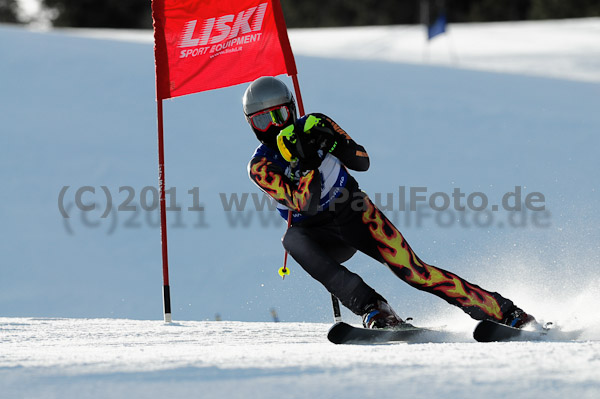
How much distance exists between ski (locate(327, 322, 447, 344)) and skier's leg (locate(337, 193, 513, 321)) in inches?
7.8

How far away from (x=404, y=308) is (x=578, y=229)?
2.08 meters

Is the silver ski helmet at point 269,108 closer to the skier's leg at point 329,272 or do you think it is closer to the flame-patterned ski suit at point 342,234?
the flame-patterned ski suit at point 342,234

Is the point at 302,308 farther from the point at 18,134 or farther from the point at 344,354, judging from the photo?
the point at 18,134

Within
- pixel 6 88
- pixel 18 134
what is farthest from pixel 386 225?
pixel 6 88

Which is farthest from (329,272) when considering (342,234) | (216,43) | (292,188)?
(216,43)

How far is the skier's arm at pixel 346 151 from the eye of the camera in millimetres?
3795

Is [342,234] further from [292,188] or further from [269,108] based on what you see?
[269,108]

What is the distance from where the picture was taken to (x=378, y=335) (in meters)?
3.62

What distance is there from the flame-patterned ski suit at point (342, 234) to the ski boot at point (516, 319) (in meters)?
0.03

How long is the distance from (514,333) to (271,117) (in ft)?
5.04

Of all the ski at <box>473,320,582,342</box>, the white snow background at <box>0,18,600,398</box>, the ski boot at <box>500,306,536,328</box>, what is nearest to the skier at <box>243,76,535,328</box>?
the ski boot at <box>500,306,536,328</box>

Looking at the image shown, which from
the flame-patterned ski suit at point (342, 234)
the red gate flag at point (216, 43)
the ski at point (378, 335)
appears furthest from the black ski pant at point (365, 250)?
the red gate flag at point (216, 43)

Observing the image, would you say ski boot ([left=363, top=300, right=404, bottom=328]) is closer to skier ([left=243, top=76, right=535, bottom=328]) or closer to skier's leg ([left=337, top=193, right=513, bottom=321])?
skier ([left=243, top=76, right=535, bottom=328])

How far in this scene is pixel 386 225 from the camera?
3.93m
